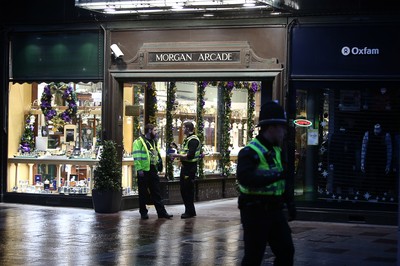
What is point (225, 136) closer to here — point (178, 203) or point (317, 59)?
point (178, 203)

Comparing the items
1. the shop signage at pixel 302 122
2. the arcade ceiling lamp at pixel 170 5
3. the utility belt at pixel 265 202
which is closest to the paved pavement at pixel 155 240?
the shop signage at pixel 302 122

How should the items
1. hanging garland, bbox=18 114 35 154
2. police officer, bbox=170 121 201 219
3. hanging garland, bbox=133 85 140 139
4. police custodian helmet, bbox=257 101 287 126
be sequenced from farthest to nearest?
hanging garland, bbox=18 114 35 154 → hanging garland, bbox=133 85 140 139 → police officer, bbox=170 121 201 219 → police custodian helmet, bbox=257 101 287 126

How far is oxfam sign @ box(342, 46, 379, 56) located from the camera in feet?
54.2

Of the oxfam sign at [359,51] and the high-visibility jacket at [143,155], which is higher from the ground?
the oxfam sign at [359,51]

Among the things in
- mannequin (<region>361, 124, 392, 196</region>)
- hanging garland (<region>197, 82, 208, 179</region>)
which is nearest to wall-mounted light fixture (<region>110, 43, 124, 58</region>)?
hanging garland (<region>197, 82, 208, 179</region>)

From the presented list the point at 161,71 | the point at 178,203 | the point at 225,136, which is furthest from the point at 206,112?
the point at 161,71

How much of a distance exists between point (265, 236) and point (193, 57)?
1054 cm

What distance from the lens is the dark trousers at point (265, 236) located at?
7699 mm

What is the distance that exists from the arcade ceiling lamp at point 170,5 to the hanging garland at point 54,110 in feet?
8.52

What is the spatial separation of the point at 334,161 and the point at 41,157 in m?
7.09

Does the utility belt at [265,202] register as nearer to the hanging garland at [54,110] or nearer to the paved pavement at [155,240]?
the paved pavement at [155,240]

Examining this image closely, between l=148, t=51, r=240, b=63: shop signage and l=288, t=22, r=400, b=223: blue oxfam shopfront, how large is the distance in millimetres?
1329

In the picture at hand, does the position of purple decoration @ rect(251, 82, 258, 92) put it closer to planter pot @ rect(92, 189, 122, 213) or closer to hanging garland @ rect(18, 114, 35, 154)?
hanging garland @ rect(18, 114, 35, 154)

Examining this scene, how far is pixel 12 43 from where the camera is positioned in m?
19.8
